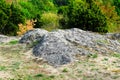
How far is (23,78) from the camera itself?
13508mm

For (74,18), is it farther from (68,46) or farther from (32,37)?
(68,46)

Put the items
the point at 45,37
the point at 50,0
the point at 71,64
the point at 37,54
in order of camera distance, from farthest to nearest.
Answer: the point at 50,0
the point at 45,37
the point at 37,54
the point at 71,64

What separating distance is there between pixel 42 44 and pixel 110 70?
4.00m

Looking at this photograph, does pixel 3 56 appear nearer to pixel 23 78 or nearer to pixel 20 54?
pixel 20 54

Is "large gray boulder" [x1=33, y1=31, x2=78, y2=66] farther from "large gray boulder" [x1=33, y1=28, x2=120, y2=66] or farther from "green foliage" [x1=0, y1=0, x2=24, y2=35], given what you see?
"green foliage" [x1=0, y1=0, x2=24, y2=35]

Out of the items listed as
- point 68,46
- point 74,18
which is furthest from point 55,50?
point 74,18

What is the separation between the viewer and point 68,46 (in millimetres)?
16453

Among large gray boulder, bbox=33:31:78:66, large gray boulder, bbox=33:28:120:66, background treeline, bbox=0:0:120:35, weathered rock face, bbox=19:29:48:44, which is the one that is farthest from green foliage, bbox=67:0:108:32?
large gray boulder, bbox=33:31:78:66

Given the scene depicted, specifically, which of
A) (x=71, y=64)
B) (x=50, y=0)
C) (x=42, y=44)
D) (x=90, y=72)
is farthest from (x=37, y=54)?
(x=50, y=0)

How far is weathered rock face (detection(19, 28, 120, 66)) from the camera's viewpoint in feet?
51.2

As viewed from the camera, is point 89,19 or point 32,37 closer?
point 32,37

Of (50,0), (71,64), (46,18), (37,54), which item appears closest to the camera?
(71,64)

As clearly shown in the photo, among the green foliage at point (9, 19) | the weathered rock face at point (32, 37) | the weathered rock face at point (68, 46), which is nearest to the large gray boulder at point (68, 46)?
the weathered rock face at point (68, 46)

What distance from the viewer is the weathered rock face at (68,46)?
15597 mm
